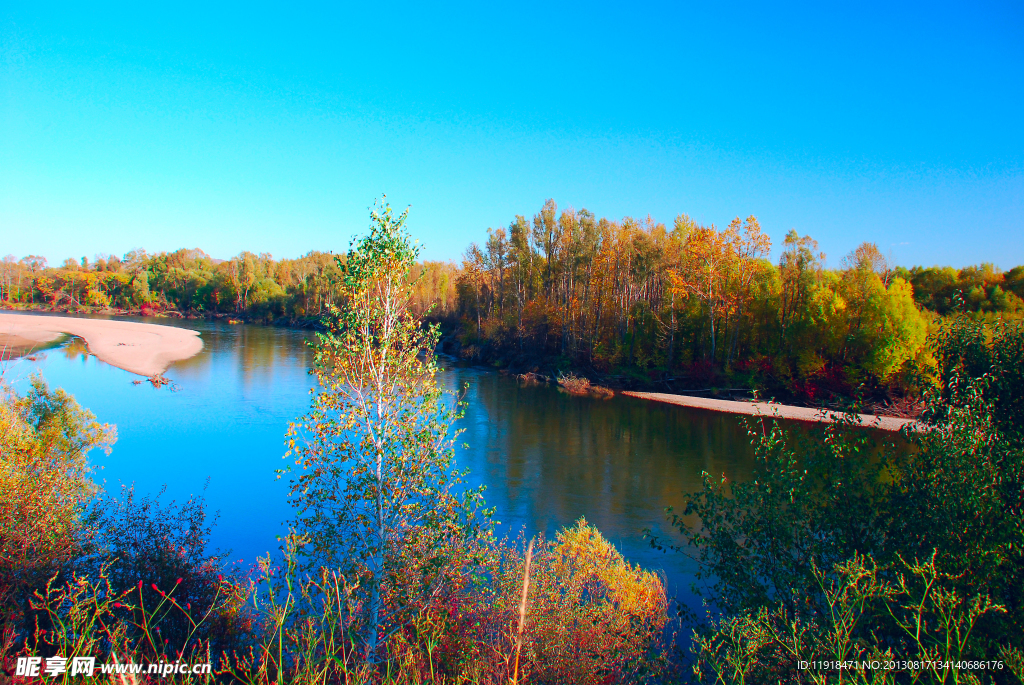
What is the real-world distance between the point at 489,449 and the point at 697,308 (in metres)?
23.2

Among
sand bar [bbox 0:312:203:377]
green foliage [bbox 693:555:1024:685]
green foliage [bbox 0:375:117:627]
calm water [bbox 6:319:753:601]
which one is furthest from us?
sand bar [bbox 0:312:203:377]

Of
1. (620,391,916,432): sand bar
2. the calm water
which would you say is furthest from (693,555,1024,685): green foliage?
(620,391,916,432): sand bar

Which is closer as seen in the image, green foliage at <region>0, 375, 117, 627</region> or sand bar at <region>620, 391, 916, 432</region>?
green foliage at <region>0, 375, 117, 627</region>

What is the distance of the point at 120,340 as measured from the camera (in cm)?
5150

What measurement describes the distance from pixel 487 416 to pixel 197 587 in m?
20.8

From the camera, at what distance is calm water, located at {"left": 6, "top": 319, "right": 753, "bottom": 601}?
15266mm

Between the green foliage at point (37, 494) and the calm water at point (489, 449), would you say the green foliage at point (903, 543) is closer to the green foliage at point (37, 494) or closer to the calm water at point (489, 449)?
the calm water at point (489, 449)

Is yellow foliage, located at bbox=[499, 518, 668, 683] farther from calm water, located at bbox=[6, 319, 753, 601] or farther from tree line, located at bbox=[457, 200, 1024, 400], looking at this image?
tree line, located at bbox=[457, 200, 1024, 400]

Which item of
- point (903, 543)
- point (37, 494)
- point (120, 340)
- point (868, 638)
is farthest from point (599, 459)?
point (120, 340)

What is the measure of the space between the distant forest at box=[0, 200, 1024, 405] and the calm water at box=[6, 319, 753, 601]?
22.7 feet

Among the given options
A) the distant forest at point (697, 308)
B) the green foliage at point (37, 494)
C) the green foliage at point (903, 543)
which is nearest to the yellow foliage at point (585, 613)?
the green foliage at point (903, 543)

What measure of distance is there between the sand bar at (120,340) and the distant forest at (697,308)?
2207 cm

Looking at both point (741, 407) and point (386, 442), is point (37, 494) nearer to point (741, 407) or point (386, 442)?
point (386, 442)

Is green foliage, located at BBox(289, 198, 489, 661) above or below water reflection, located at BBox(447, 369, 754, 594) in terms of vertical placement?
above
